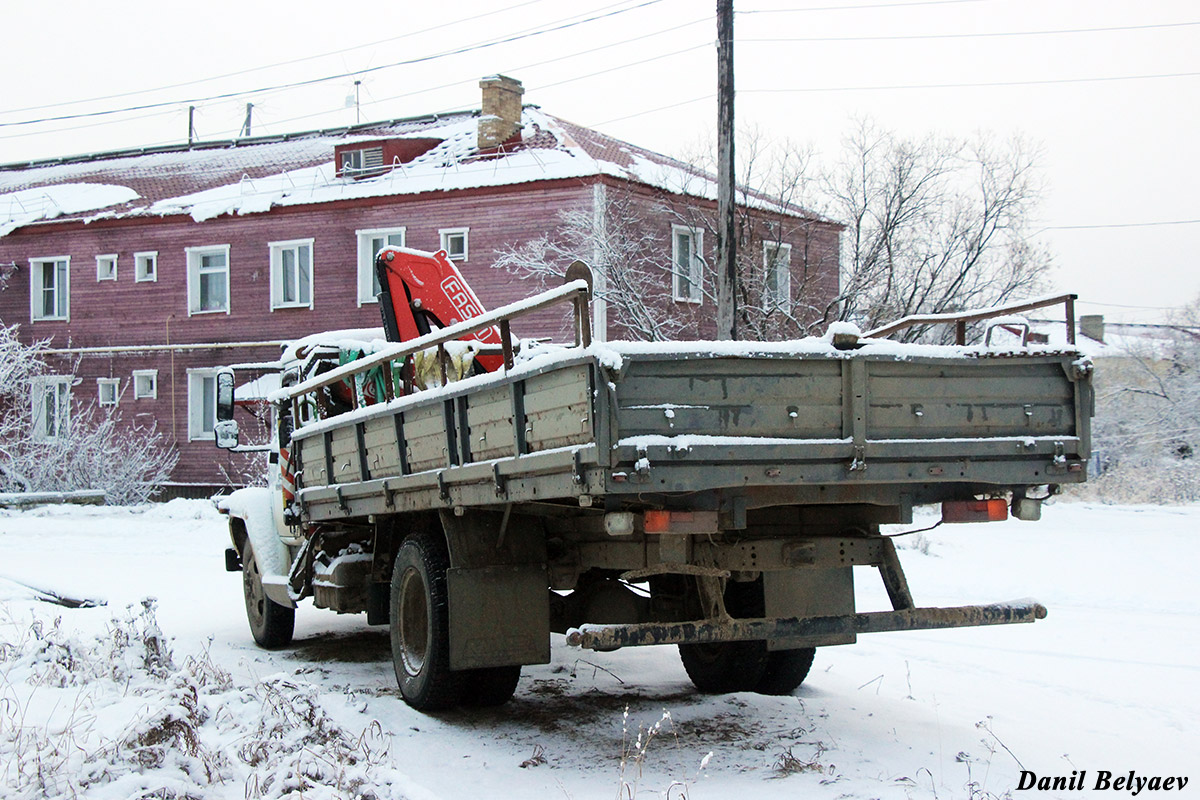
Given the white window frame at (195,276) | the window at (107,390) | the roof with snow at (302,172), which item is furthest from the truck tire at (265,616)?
the window at (107,390)

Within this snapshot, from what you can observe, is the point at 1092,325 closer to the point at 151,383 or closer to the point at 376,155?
the point at 376,155

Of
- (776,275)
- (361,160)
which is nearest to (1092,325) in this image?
(776,275)

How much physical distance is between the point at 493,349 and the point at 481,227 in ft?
66.4

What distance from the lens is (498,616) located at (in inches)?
268

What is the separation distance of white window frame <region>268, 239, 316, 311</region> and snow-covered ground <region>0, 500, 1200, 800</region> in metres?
17.7

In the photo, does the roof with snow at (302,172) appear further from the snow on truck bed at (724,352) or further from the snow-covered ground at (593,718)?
the snow on truck bed at (724,352)

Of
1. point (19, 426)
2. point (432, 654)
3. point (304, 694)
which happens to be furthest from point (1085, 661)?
point (19, 426)

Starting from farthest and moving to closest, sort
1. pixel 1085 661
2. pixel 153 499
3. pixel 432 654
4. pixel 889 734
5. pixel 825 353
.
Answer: pixel 153 499 < pixel 1085 661 < pixel 432 654 < pixel 889 734 < pixel 825 353

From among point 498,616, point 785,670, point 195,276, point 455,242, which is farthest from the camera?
point 195,276

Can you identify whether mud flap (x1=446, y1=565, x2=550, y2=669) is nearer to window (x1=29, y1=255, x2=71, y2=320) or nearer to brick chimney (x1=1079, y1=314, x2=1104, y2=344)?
brick chimney (x1=1079, y1=314, x2=1104, y2=344)

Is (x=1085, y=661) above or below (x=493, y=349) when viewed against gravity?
below

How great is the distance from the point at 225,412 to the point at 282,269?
2085 cm

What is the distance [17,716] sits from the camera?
6316 mm

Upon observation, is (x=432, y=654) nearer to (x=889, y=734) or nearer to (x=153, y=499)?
(x=889, y=734)
